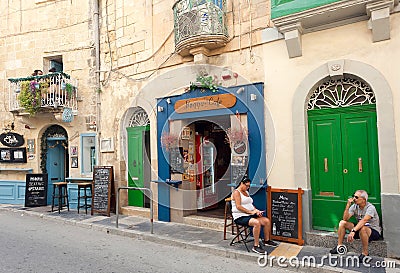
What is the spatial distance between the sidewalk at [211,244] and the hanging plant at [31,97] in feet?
10.4

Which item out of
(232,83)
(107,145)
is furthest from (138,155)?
(232,83)

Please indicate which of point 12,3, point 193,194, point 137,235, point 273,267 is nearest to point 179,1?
point 193,194

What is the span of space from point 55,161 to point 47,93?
268cm

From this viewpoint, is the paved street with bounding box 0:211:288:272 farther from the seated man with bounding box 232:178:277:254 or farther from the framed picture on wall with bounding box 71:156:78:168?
the framed picture on wall with bounding box 71:156:78:168

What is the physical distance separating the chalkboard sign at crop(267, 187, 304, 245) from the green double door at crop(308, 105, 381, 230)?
1.21 feet

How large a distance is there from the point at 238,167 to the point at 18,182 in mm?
8207

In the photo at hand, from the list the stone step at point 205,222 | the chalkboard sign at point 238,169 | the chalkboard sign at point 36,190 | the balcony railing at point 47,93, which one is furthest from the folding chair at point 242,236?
the chalkboard sign at point 36,190

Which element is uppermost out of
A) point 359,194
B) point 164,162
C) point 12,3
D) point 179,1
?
point 12,3

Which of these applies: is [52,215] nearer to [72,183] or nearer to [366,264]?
[72,183]

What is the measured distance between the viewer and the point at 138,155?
934cm

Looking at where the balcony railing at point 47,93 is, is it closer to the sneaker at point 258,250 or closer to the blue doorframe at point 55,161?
the blue doorframe at point 55,161

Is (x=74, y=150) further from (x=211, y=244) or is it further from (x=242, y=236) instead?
(x=242, y=236)

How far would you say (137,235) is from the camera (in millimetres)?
7062

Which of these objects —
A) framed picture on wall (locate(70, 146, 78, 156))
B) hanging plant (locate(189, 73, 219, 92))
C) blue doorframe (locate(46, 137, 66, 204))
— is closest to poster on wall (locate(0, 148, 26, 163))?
blue doorframe (locate(46, 137, 66, 204))
